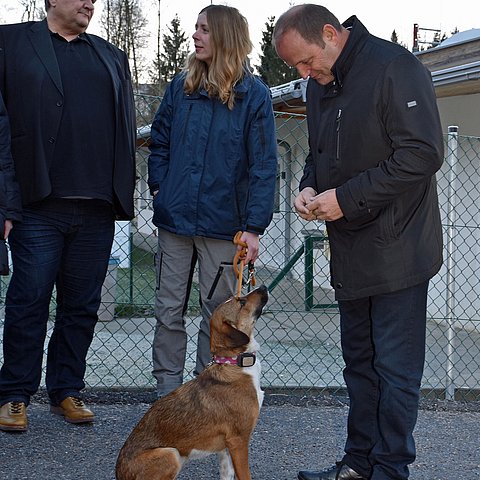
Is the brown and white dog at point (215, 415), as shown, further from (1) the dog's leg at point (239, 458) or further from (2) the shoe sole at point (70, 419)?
(2) the shoe sole at point (70, 419)

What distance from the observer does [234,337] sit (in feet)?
12.4

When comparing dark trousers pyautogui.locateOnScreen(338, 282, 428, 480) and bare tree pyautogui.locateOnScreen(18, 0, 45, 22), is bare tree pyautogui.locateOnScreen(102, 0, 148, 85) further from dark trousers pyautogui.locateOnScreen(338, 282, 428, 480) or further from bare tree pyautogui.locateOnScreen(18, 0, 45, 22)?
dark trousers pyautogui.locateOnScreen(338, 282, 428, 480)

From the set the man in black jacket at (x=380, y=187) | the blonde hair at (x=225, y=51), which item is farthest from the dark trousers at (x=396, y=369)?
the blonde hair at (x=225, y=51)

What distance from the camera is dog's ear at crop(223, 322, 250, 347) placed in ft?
12.4

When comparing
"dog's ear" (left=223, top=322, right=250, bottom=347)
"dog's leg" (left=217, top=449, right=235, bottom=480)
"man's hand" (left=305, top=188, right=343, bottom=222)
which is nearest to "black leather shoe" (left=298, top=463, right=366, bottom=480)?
"dog's leg" (left=217, top=449, right=235, bottom=480)

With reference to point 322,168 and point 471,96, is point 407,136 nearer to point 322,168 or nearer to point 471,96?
point 322,168

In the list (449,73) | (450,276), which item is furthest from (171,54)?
(450,276)

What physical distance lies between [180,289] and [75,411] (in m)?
0.94

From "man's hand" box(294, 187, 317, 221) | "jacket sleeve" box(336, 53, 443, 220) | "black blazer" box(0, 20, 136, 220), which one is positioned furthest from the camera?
"black blazer" box(0, 20, 136, 220)

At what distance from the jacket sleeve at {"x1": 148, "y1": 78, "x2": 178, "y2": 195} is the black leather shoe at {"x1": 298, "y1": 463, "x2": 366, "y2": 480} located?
1812 mm

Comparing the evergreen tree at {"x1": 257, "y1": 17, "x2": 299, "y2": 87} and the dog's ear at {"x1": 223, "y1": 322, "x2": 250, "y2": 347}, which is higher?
the evergreen tree at {"x1": 257, "y1": 17, "x2": 299, "y2": 87}

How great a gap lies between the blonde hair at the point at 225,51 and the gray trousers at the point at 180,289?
2.65 feet

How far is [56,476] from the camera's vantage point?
394cm

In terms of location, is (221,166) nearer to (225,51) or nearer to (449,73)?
(225,51)
